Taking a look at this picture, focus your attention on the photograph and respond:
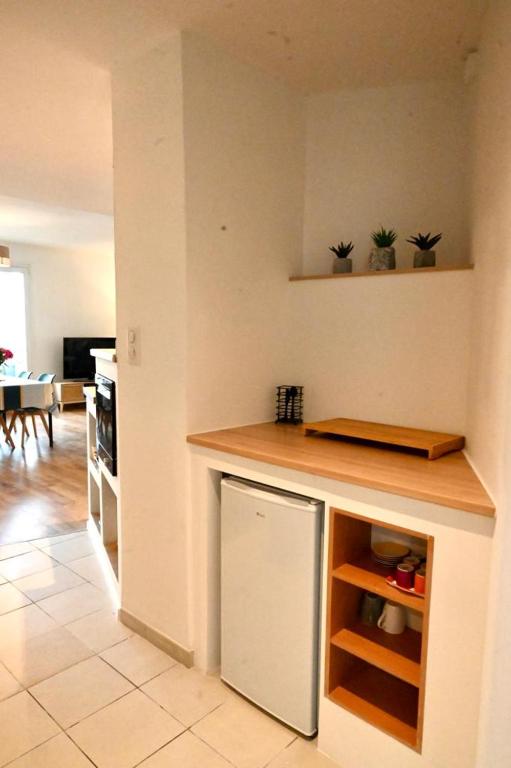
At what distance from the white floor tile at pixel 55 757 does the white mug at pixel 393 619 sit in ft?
3.30

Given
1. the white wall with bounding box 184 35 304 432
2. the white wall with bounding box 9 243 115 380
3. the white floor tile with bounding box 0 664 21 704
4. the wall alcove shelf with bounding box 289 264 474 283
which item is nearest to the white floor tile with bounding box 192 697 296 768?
the white floor tile with bounding box 0 664 21 704

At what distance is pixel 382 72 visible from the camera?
6.57 ft

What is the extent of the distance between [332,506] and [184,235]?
1.10m

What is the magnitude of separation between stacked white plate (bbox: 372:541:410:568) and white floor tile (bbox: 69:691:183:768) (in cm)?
88

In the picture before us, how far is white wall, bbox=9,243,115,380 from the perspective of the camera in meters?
7.41

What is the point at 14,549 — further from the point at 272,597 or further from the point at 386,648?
the point at 386,648

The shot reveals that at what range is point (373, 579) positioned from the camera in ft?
4.96

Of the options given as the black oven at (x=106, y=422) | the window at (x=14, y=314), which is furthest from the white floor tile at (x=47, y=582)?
the window at (x=14, y=314)

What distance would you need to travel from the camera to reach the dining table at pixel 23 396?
5062 mm

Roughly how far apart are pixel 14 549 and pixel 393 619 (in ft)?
7.78

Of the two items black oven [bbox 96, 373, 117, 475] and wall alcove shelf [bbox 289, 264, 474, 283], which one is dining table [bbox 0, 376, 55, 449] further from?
wall alcove shelf [bbox 289, 264, 474, 283]

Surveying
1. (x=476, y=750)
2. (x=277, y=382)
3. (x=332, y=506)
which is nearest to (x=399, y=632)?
(x=476, y=750)

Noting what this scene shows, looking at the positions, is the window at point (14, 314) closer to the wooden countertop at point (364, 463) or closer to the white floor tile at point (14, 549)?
the white floor tile at point (14, 549)

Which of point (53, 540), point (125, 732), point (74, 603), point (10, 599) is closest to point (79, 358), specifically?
Result: point (53, 540)
